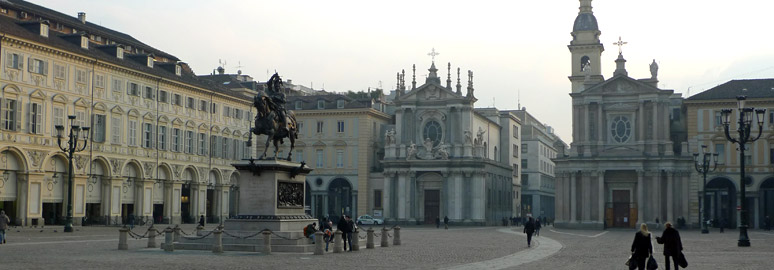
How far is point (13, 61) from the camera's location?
5934 centimetres

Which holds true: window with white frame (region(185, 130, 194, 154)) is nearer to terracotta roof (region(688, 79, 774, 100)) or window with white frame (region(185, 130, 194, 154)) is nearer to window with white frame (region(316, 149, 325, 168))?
window with white frame (region(316, 149, 325, 168))

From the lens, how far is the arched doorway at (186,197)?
3169 inches

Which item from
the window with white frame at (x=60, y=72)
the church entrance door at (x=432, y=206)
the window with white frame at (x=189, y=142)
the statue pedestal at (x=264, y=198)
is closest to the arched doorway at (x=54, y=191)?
the window with white frame at (x=60, y=72)

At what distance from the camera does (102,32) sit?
77000mm

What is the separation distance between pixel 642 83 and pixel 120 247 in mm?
62192

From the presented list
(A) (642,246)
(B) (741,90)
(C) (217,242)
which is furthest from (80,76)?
(B) (741,90)


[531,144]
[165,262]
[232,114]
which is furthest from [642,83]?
[165,262]

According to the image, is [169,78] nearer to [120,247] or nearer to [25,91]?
[25,91]

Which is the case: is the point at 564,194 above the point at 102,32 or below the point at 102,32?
below

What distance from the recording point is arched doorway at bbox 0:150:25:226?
58219 millimetres

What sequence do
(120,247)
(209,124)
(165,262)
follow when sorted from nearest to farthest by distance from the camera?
(165,262) → (120,247) → (209,124)

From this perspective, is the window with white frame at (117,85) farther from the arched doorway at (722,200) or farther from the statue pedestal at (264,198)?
the arched doorway at (722,200)

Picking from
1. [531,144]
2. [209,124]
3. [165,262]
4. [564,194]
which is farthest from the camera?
[531,144]

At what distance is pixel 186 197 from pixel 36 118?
21.8m
